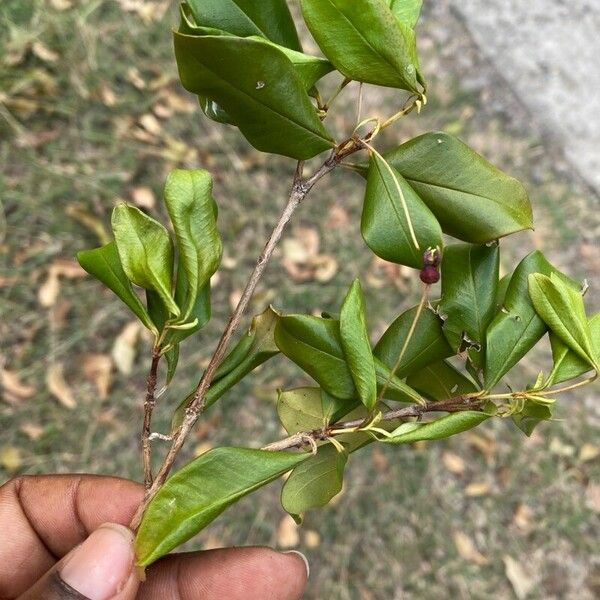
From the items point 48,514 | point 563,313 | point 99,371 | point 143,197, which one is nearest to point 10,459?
point 99,371

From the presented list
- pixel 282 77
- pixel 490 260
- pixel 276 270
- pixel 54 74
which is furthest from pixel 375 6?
pixel 54 74

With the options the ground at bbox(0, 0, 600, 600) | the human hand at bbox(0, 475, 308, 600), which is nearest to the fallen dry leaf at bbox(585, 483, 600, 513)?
the ground at bbox(0, 0, 600, 600)

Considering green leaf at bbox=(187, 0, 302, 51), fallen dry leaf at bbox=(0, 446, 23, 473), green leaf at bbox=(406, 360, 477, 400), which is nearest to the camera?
green leaf at bbox=(187, 0, 302, 51)

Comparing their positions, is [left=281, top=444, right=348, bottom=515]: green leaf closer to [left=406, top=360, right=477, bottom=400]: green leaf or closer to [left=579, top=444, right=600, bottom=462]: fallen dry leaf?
[left=406, top=360, right=477, bottom=400]: green leaf

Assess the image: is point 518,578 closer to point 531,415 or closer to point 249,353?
point 531,415

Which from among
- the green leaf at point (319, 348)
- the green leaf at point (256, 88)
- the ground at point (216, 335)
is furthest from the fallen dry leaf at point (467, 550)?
the green leaf at point (256, 88)

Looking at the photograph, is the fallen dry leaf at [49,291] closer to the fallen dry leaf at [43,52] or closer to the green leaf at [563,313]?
the fallen dry leaf at [43,52]
